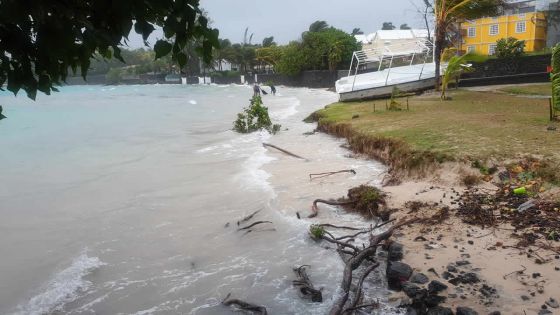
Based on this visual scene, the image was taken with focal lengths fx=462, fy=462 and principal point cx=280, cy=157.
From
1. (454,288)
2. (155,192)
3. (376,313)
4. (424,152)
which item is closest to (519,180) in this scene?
(424,152)

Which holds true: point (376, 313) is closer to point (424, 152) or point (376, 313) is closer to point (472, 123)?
point (424, 152)

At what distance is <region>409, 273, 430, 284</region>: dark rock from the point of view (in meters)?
4.75

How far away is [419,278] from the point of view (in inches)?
188

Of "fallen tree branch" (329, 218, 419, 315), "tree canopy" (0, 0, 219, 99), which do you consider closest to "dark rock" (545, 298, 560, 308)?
"fallen tree branch" (329, 218, 419, 315)

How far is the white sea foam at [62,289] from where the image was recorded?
533 cm

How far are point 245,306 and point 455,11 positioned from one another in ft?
59.2

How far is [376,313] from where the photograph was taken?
440cm

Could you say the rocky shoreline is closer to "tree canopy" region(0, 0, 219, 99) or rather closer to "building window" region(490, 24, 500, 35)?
"tree canopy" region(0, 0, 219, 99)

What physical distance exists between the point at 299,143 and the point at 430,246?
9.28 meters

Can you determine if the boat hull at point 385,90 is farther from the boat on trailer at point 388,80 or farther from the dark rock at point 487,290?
the dark rock at point 487,290

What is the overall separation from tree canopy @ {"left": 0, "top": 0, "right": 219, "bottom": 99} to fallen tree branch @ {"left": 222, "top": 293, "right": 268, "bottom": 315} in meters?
2.83

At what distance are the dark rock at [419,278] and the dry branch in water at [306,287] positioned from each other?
973 millimetres

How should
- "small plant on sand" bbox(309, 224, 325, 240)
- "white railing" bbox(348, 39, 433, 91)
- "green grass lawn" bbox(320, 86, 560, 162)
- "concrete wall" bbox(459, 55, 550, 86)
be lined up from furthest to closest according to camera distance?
1. "concrete wall" bbox(459, 55, 550, 86)
2. "white railing" bbox(348, 39, 433, 91)
3. "green grass lawn" bbox(320, 86, 560, 162)
4. "small plant on sand" bbox(309, 224, 325, 240)

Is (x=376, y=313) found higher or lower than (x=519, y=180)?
lower
